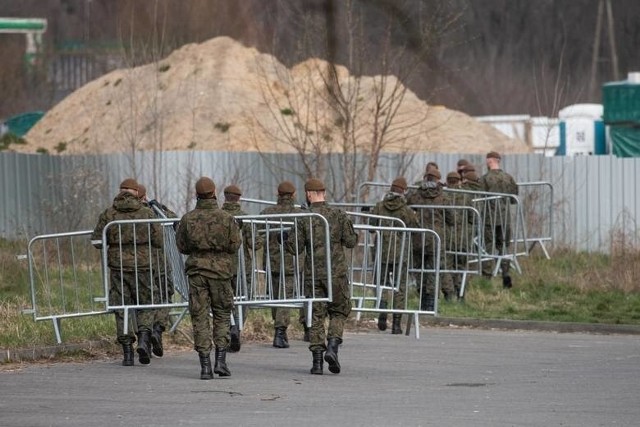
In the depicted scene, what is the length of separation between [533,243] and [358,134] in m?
7.55

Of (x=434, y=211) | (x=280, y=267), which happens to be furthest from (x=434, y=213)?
(x=280, y=267)

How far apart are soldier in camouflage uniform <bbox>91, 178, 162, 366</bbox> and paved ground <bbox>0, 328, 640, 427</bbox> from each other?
0.32 meters

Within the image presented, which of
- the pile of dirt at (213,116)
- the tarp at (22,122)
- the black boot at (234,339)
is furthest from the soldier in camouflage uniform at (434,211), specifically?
the tarp at (22,122)

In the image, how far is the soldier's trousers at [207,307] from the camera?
1297 centimetres

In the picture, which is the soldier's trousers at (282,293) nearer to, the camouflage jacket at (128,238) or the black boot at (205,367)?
the camouflage jacket at (128,238)

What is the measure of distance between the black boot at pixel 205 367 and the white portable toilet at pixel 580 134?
1222 inches

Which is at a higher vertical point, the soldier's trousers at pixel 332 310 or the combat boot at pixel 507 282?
the soldier's trousers at pixel 332 310

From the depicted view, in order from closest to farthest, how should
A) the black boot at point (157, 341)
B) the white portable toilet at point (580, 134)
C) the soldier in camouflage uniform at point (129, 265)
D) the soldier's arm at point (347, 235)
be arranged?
the soldier's arm at point (347, 235)
the soldier in camouflage uniform at point (129, 265)
the black boot at point (157, 341)
the white portable toilet at point (580, 134)

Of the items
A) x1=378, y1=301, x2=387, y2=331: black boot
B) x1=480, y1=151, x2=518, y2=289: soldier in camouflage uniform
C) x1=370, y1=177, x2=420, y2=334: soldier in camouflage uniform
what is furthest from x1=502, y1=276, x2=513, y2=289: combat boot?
x1=378, y1=301, x2=387, y2=331: black boot

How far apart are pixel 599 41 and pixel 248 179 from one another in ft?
48.4

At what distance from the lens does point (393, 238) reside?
16828 mm

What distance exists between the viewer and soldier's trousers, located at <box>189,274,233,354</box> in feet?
42.5

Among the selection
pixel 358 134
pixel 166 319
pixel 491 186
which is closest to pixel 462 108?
pixel 358 134

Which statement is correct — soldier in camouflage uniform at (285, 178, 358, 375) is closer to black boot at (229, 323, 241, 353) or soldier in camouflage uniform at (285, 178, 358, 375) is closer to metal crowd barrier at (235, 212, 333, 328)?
metal crowd barrier at (235, 212, 333, 328)
